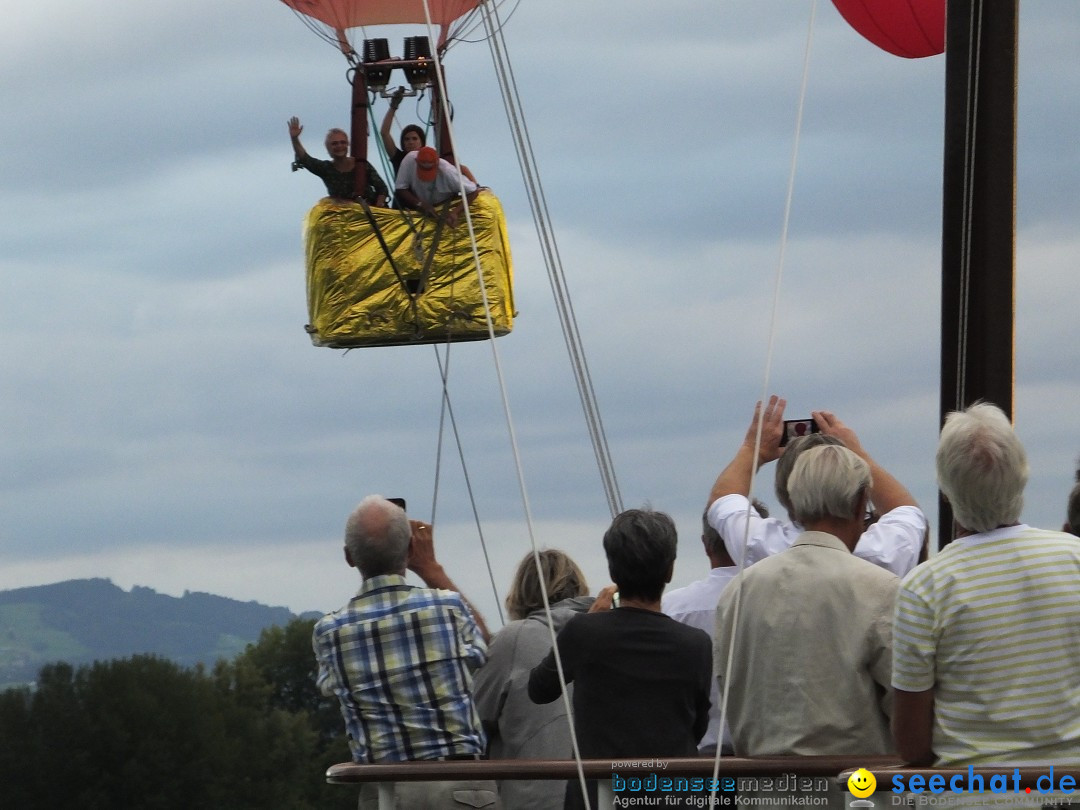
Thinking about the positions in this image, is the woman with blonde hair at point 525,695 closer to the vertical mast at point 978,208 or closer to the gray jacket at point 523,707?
the gray jacket at point 523,707

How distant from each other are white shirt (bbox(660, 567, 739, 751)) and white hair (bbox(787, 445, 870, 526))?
2.22ft

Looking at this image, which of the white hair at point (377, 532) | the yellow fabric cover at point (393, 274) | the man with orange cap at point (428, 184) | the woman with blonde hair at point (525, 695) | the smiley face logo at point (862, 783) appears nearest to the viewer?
the smiley face logo at point (862, 783)

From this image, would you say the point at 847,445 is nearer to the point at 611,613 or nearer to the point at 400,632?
the point at 611,613

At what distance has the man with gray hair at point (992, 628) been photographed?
3.52 metres

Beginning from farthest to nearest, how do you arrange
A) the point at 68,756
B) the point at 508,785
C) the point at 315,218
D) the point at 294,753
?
1. the point at 294,753
2. the point at 68,756
3. the point at 315,218
4. the point at 508,785

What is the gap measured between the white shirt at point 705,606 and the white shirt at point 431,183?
456 centimetres

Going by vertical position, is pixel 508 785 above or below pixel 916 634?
below

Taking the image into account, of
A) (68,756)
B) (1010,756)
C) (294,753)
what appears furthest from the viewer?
(294,753)

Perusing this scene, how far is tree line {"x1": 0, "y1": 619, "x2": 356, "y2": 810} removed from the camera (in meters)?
53.2

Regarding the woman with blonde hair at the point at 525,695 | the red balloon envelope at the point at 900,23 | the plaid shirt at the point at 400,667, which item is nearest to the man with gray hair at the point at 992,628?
the plaid shirt at the point at 400,667

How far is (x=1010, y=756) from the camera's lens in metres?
3.54

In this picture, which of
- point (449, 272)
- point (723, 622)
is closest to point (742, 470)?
point (723, 622)

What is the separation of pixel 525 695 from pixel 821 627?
1.15 meters

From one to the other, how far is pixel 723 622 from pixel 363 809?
1.05 metres
